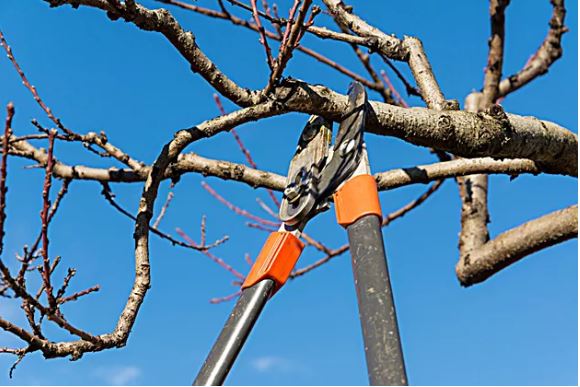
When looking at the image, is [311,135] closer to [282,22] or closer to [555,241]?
[282,22]

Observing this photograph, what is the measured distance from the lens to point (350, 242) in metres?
1.55

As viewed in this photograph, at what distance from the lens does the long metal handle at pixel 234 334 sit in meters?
1.47

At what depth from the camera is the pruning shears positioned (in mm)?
1379

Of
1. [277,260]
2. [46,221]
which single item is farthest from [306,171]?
[46,221]

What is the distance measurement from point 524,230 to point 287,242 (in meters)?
1.63

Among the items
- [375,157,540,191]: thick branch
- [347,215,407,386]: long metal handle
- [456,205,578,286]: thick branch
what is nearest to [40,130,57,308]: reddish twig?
[347,215,407,386]: long metal handle

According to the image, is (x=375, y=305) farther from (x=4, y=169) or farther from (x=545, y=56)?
(x=545, y=56)

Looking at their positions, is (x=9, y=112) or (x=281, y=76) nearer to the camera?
(x=9, y=112)

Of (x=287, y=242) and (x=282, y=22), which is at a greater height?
(x=282, y=22)

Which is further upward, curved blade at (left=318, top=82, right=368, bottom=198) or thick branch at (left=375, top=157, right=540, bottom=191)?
thick branch at (left=375, top=157, right=540, bottom=191)

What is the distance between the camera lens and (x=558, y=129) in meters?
2.47

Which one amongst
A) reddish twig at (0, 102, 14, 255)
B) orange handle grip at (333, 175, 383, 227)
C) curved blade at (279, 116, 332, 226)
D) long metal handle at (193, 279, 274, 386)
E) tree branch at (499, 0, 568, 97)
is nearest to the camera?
reddish twig at (0, 102, 14, 255)

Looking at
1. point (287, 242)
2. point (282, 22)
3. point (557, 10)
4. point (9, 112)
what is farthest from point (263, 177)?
point (557, 10)

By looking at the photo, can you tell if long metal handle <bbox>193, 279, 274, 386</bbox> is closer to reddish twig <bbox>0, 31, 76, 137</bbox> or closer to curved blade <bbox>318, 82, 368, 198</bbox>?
curved blade <bbox>318, 82, 368, 198</bbox>
